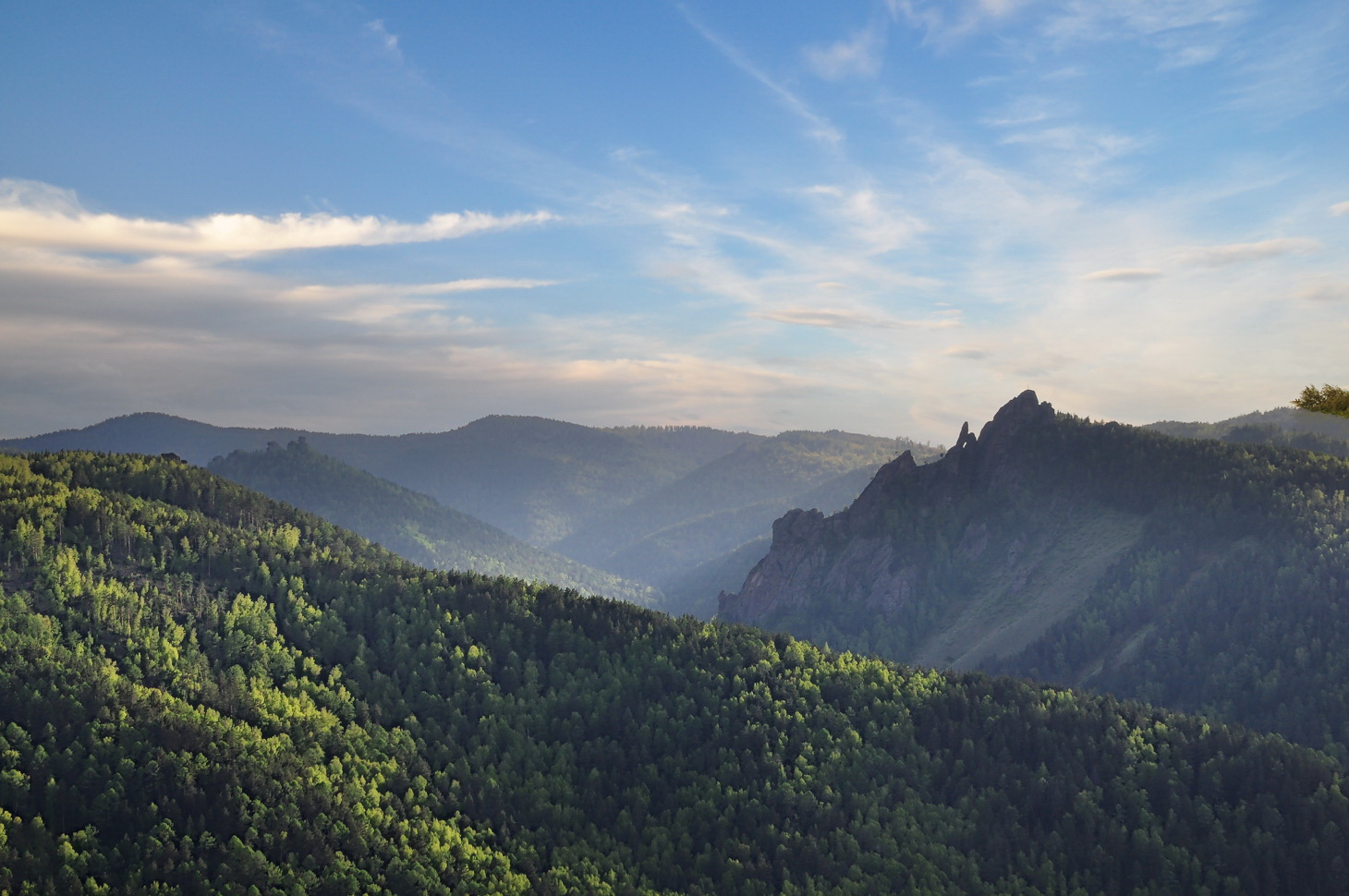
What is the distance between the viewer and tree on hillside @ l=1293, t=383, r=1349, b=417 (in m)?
128

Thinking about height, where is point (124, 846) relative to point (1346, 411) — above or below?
below

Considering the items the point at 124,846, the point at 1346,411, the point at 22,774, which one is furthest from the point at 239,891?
the point at 1346,411

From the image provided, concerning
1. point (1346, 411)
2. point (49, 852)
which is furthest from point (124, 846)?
point (1346, 411)

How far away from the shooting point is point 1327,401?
13175 cm

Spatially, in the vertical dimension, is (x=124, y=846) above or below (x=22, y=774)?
below

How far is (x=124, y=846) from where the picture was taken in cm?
19712

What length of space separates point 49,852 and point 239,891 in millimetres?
32484

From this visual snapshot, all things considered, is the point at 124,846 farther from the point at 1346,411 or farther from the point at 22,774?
the point at 1346,411

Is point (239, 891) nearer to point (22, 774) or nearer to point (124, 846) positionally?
point (124, 846)

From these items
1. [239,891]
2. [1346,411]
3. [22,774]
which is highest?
[1346,411]

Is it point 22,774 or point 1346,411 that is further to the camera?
point 22,774

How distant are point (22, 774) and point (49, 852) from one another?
1537 centimetres

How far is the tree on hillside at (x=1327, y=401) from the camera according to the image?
5044 inches

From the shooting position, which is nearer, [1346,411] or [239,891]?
[1346,411]
